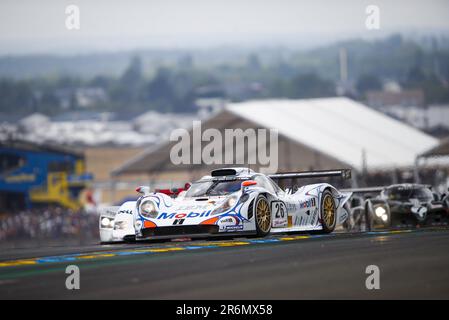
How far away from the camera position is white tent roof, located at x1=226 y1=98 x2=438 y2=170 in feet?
127

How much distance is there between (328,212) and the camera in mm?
18609

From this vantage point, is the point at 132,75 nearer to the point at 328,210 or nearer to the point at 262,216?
the point at 328,210

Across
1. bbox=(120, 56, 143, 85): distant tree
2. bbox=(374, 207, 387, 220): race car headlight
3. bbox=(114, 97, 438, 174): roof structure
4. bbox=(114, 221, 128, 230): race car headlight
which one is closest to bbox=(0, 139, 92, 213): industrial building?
bbox=(114, 97, 438, 174): roof structure

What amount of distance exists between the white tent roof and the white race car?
58.8 ft

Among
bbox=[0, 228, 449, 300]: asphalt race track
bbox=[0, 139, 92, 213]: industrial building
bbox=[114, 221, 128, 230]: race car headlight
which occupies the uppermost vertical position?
bbox=[0, 139, 92, 213]: industrial building

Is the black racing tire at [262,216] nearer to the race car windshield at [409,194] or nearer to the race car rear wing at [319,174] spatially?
the race car rear wing at [319,174]

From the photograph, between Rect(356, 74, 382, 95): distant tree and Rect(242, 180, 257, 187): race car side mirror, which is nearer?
Rect(242, 180, 257, 187): race car side mirror

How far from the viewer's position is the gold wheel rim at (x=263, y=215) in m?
16.6

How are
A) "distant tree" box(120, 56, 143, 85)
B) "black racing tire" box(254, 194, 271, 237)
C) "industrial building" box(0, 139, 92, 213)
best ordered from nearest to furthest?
1. "black racing tire" box(254, 194, 271, 237)
2. "industrial building" box(0, 139, 92, 213)
3. "distant tree" box(120, 56, 143, 85)

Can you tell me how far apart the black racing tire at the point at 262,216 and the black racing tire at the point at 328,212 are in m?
1.65

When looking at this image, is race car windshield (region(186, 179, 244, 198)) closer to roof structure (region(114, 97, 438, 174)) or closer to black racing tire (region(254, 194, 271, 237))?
black racing tire (region(254, 194, 271, 237))

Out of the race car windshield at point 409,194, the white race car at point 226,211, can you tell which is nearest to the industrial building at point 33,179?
the race car windshield at point 409,194

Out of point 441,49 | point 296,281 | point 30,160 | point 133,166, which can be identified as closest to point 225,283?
point 296,281

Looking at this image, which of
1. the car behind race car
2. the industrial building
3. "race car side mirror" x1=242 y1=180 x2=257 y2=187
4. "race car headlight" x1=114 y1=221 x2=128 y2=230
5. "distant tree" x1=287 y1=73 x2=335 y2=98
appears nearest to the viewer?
"race car side mirror" x1=242 y1=180 x2=257 y2=187
